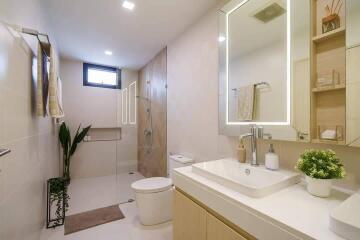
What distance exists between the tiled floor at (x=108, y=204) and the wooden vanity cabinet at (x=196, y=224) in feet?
2.45

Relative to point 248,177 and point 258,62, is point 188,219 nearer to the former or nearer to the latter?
point 248,177

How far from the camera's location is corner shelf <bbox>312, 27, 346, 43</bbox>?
0.93 meters

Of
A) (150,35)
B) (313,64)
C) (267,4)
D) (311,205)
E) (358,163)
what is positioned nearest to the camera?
(311,205)

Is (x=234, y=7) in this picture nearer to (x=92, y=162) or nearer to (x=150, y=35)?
(x=150, y=35)

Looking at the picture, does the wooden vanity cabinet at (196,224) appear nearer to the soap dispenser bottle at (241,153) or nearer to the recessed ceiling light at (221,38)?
the soap dispenser bottle at (241,153)

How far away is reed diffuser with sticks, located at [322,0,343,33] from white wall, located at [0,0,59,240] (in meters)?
1.75

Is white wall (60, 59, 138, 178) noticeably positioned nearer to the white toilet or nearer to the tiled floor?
the tiled floor

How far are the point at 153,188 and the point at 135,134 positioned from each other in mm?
1922

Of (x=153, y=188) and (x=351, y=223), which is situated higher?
(x=351, y=223)

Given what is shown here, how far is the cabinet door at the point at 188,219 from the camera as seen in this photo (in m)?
1.03

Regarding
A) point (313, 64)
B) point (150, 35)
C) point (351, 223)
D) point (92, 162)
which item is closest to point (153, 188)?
point (351, 223)

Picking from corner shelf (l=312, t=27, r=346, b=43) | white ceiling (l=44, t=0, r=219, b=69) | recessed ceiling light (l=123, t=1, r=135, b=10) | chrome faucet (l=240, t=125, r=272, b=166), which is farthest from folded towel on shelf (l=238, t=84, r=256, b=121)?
recessed ceiling light (l=123, t=1, r=135, b=10)

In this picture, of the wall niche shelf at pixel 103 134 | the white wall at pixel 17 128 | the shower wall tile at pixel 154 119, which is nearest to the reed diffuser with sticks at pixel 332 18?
the white wall at pixel 17 128

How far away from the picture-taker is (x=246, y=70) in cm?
149
